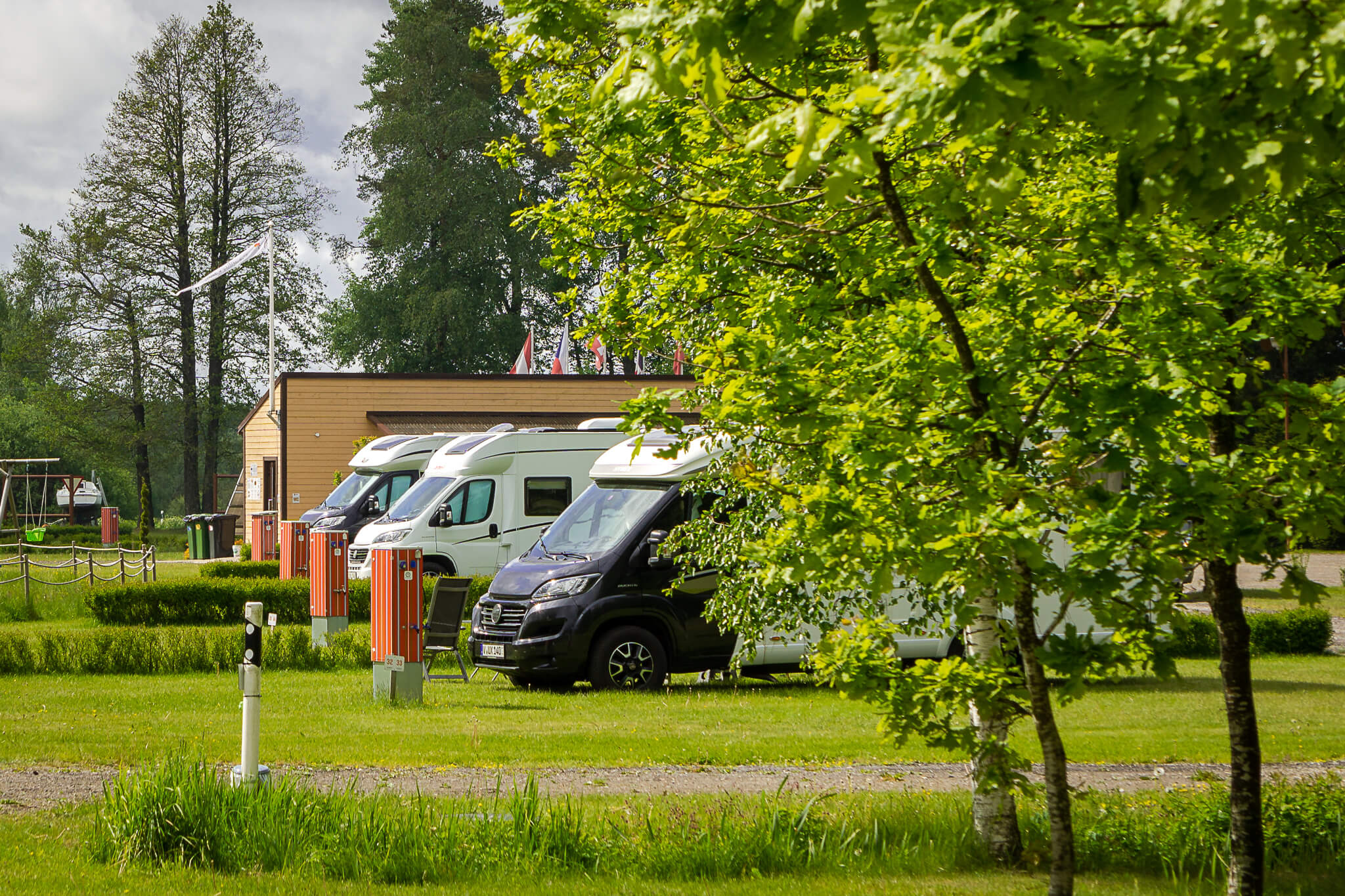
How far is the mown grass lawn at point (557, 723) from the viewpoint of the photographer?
899 cm

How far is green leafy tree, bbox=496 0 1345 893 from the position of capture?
2.54 m

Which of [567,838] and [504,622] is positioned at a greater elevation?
[504,622]

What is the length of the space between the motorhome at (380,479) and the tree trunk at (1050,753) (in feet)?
66.7

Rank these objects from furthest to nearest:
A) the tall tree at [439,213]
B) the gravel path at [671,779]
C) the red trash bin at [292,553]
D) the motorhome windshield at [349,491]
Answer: the tall tree at [439,213] < the motorhome windshield at [349,491] < the red trash bin at [292,553] < the gravel path at [671,779]

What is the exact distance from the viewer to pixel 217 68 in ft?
167

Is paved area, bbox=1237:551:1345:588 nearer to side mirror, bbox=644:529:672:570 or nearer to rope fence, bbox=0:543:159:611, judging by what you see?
side mirror, bbox=644:529:672:570

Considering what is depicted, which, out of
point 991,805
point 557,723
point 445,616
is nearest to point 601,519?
point 445,616

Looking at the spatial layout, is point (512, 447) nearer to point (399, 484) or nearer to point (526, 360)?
point (399, 484)

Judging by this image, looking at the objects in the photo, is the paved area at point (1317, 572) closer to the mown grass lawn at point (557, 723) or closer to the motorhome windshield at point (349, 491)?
the mown grass lawn at point (557, 723)

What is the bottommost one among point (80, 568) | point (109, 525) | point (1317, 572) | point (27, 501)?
point (1317, 572)

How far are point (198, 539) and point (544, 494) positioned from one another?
20.5 m

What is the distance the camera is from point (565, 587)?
40.8ft

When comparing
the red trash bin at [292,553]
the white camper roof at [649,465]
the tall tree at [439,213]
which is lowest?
the red trash bin at [292,553]

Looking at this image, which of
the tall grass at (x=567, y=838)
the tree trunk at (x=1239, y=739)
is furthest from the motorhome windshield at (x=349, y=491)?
the tree trunk at (x=1239, y=739)
